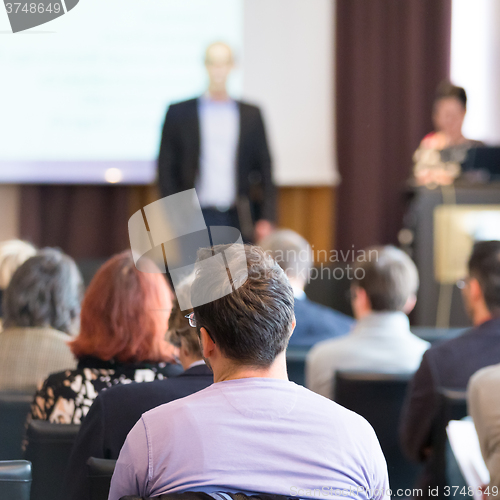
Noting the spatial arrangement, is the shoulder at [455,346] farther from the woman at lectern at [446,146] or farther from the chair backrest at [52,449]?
the woman at lectern at [446,146]

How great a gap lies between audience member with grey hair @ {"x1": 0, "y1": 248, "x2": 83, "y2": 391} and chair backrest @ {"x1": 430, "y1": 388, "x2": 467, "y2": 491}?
916 millimetres

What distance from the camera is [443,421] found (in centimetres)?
146

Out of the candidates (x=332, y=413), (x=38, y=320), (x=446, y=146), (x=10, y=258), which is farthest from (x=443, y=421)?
(x=446, y=146)

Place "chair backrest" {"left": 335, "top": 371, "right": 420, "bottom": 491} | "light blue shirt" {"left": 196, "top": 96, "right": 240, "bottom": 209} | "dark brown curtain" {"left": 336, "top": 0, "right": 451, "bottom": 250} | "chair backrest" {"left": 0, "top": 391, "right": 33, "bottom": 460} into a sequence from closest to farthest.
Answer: "chair backrest" {"left": 0, "top": 391, "right": 33, "bottom": 460}, "chair backrest" {"left": 335, "top": 371, "right": 420, "bottom": 491}, "light blue shirt" {"left": 196, "top": 96, "right": 240, "bottom": 209}, "dark brown curtain" {"left": 336, "top": 0, "right": 451, "bottom": 250}

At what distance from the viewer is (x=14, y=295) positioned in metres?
1.73

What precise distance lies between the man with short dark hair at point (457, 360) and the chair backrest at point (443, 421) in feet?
0.07

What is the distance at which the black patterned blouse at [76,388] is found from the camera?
129 cm

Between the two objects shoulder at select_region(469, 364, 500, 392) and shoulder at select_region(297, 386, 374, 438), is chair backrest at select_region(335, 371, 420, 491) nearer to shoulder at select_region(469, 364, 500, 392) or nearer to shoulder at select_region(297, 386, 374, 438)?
shoulder at select_region(469, 364, 500, 392)

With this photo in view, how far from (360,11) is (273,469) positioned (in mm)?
4246

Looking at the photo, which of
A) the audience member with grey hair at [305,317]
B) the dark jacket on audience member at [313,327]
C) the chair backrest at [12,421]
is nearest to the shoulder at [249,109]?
the audience member with grey hair at [305,317]

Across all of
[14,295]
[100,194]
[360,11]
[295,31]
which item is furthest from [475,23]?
[14,295]

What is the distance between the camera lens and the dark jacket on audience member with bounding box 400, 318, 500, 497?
5.17 ft

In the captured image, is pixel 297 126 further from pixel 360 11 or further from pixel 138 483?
pixel 138 483

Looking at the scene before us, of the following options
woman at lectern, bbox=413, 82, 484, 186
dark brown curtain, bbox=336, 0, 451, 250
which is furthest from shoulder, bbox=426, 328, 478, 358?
dark brown curtain, bbox=336, 0, 451, 250
